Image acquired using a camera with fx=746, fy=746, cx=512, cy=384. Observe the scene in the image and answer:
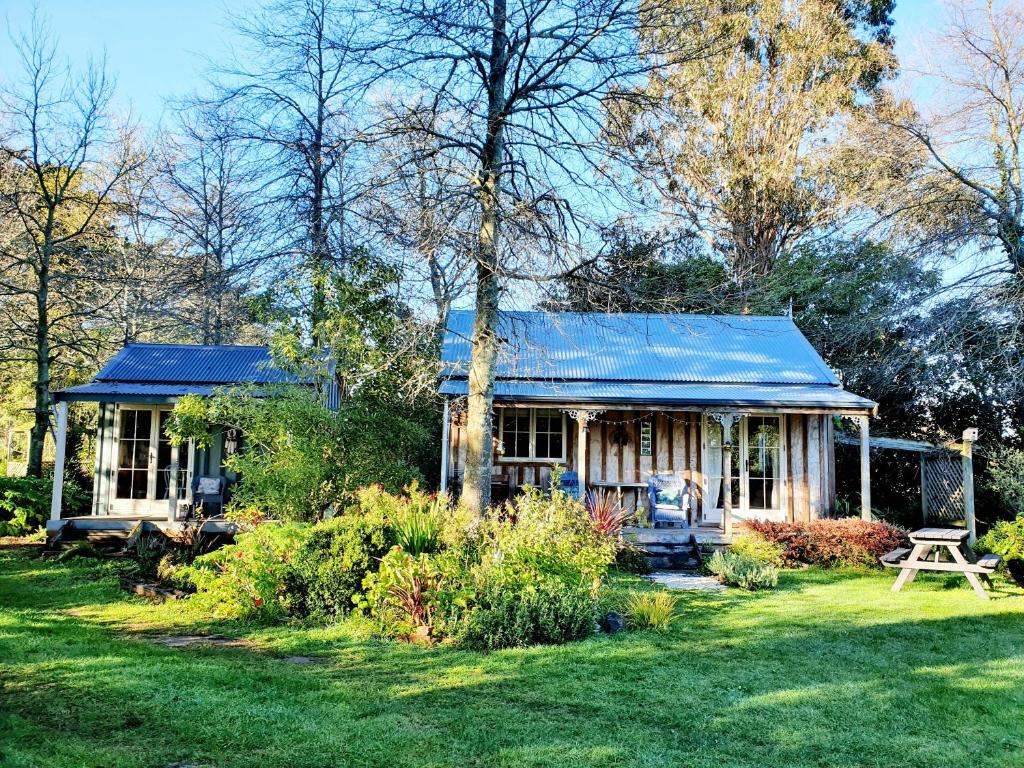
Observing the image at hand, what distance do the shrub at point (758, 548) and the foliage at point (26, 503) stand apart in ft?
38.3

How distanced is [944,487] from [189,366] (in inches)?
555

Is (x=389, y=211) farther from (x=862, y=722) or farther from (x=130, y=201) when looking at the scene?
(x=130, y=201)

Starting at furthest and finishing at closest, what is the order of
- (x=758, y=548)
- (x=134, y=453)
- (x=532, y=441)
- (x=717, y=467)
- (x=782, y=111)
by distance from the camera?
(x=782, y=111)
(x=532, y=441)
(x=717, y=467)
(x=134, y=453)
(x=758, y=548)

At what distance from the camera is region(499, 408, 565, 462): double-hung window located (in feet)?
46.6

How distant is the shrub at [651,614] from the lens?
277 inches

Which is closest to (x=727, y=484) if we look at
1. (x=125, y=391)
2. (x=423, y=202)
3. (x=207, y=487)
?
(x=423, y=202)

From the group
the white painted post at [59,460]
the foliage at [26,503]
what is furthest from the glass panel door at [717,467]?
the foliage at [26,503]

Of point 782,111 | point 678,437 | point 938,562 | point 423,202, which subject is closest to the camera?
point 423,202

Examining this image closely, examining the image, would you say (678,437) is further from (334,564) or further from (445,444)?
(334,564)

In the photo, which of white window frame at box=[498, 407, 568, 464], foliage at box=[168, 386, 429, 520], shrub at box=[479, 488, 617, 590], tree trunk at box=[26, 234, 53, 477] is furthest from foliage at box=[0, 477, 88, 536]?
shrub at box=[479, 488, 617, 590]

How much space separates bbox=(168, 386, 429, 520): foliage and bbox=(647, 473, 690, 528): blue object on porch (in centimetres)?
428

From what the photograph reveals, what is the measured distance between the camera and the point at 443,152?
8.80 metres

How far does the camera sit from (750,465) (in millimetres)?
13867

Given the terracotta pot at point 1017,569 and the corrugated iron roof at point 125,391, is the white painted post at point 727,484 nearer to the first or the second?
Result: the terracotta pot at point 1017,569
